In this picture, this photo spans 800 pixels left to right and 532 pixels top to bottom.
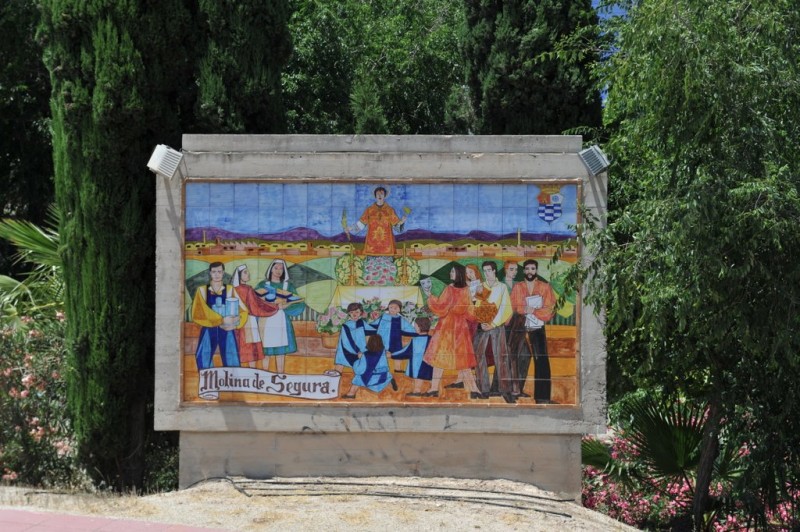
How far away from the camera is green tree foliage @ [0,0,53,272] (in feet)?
54.3

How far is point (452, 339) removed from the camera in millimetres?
9000

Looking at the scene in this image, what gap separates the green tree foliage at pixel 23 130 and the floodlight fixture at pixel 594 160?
1119cm

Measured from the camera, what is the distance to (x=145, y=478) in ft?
32.8

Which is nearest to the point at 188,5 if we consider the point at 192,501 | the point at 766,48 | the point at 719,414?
the point at 192,501

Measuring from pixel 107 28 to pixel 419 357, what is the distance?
16.3 feet

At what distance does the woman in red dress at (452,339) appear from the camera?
901 cm

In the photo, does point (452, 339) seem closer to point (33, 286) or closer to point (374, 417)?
point (374, 417)

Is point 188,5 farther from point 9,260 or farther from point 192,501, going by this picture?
point 9,260

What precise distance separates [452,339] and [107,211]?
13.2ft

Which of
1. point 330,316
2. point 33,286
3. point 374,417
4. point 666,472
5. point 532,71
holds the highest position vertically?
point 532,71

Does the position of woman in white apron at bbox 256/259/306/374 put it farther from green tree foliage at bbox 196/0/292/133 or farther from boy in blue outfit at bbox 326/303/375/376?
green tree foliage at bbox 196/0/292/133

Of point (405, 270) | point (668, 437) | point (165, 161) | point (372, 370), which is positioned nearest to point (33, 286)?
point (165, 161)

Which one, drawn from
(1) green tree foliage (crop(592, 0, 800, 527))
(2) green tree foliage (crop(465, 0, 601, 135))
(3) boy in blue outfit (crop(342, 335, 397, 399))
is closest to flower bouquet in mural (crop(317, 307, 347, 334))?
(3) boy in blue outfit (crop(342, 335, 397, 399))

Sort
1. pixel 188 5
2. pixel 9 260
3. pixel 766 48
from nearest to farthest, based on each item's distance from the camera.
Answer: pixel 766 48, pixel 188 5, pixel 9 260
